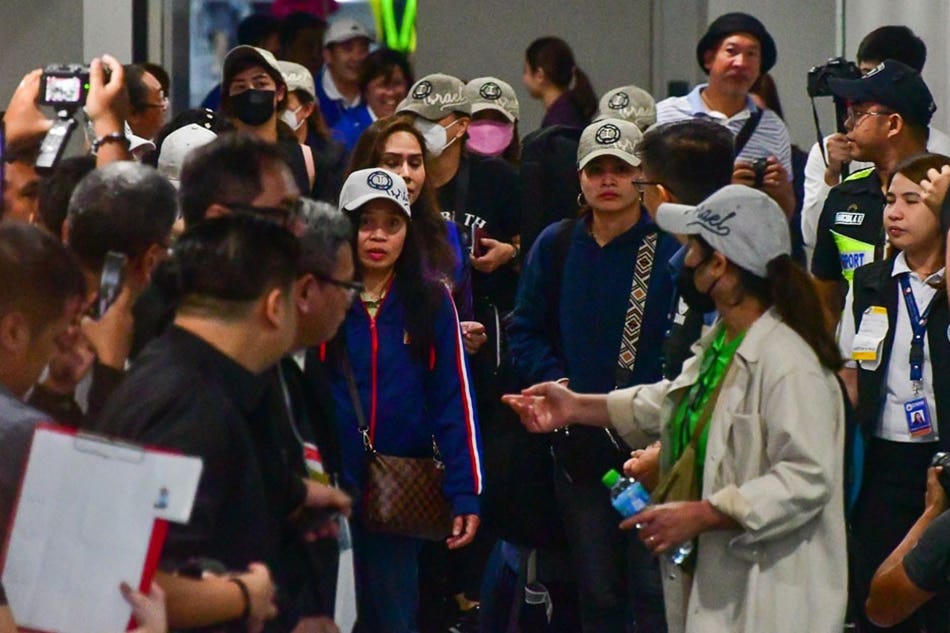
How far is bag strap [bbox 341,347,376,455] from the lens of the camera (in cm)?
531

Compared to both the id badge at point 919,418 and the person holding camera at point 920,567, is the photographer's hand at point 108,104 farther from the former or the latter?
the id badge at point 919,418

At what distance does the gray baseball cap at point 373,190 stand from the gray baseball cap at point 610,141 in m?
0.72

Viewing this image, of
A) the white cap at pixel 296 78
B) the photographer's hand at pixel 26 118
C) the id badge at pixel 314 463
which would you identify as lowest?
the id badge at pixel 314 463

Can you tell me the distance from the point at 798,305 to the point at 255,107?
8.18ft

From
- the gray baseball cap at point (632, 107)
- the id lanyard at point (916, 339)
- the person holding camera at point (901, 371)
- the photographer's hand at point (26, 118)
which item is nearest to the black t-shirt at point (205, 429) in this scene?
the photographer's hand at point (26, 118)

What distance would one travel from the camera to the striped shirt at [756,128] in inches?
293

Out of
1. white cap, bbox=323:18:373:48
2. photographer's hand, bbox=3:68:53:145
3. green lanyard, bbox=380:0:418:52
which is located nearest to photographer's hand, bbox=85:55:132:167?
photographer's hand, bbox=3:68:53:145

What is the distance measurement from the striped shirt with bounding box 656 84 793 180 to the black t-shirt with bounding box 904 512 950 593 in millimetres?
3181

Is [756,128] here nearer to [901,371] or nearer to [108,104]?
[901,371]

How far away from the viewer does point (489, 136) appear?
762cm

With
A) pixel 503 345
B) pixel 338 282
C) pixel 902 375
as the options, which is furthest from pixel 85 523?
pixel 503 345

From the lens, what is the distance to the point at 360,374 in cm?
536

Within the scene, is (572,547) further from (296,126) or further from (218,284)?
(218,284)

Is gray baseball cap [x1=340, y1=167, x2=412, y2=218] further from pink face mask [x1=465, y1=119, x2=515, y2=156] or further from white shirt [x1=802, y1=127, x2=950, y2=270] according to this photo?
white shirt [x1=802, y1=127, x2=950, y2=270]
